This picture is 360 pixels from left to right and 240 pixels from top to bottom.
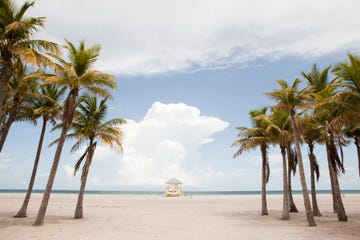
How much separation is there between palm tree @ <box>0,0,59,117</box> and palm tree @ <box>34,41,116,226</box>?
79.5 inches

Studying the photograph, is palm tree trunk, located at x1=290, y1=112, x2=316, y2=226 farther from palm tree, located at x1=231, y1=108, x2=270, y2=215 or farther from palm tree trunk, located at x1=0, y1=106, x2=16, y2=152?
palm tree trunk, located at x1=0, y1=106, x2=16, y2=152

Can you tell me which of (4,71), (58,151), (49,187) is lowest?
(49,187)

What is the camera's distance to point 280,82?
15391 mm

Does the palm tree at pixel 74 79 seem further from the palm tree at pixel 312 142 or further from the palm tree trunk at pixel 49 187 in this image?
the palm tree at pixel 312 142

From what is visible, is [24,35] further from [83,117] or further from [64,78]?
[83,117]

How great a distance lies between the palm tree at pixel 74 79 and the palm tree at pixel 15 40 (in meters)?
2.02

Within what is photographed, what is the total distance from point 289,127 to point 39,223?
15608 mm

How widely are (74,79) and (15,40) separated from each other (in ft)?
10.7

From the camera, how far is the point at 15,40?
1039 cm

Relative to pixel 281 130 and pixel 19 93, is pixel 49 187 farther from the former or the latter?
pixel 281 130

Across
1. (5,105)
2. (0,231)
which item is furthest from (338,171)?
(5,105)

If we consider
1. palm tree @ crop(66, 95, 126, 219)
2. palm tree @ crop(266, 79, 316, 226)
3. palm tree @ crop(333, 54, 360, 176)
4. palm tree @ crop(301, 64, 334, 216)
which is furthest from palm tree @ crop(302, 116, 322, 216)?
palm tree @ crop(66, 95, 126, 219)

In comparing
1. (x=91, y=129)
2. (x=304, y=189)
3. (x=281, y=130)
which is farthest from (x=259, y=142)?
(x=91, y=129)

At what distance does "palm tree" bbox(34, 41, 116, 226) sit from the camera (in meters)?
13.0
